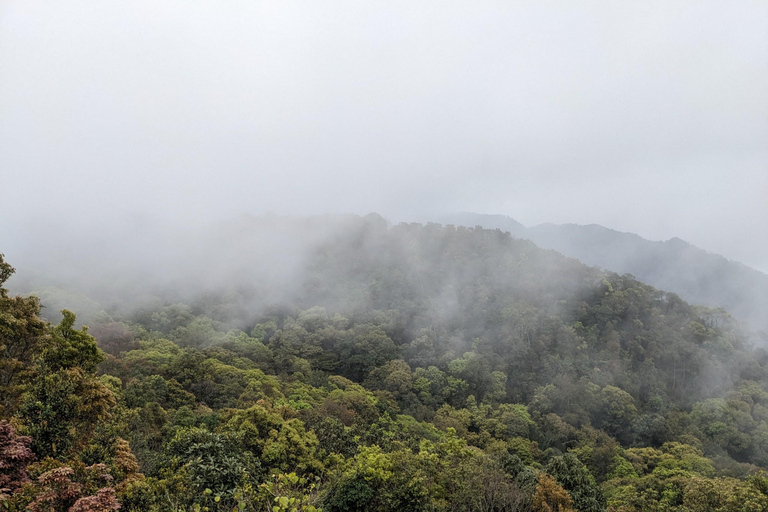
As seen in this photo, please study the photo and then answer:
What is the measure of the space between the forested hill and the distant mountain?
37.4 m

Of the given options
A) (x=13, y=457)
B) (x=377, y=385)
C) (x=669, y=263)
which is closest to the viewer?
(x=13, y=457)

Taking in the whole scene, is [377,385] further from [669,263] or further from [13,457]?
[669,263]

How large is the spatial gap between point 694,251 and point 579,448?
96630 mm

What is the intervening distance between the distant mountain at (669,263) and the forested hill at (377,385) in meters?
37.4

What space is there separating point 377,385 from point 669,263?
101060mm

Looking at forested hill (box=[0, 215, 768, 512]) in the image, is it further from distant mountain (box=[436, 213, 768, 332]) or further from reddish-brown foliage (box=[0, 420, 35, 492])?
distant mountain (box=[436, 213, 768, 332])

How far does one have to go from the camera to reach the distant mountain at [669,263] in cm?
9600

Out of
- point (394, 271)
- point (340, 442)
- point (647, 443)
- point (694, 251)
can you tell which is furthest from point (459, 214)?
point (340, 442)

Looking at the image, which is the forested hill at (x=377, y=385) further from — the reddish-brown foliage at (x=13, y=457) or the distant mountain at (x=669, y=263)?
the distant mountain at (x=669, y=263)

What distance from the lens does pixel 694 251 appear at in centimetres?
11412

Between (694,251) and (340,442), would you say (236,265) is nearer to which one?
(340,442)

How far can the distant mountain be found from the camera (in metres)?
96.0

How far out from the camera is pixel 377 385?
A: 5297 cm

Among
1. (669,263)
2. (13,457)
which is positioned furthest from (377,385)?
(669,263)
